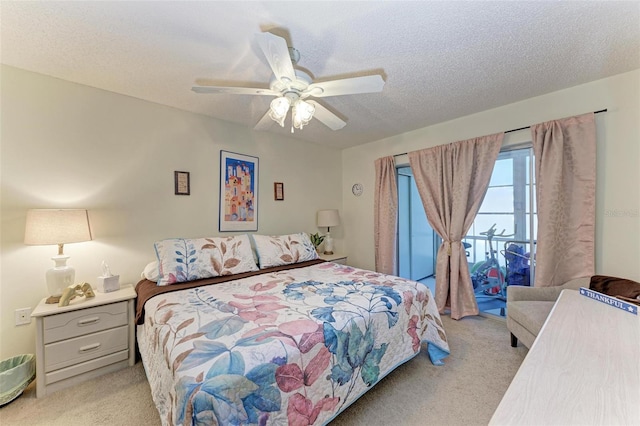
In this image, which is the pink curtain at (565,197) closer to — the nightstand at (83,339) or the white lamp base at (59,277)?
the nightstand at (83,339)

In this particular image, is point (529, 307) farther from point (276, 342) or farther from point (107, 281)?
point (107, 281)

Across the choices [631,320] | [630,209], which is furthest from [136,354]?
[630,209]

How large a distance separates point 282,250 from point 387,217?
168 centimetres

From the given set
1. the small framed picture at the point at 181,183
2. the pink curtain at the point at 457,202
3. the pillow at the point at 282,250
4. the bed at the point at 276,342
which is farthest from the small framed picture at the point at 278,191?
the pink curtain at the point at 457,202

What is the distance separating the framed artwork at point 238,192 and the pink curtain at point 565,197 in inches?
125

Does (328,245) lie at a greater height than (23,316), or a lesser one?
greater

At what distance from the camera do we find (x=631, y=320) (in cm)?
110

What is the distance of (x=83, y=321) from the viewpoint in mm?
1845

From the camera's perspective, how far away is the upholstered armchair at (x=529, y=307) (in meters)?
1.90

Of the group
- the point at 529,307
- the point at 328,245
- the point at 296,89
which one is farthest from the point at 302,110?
the point at 328,245

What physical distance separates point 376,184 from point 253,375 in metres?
3.21

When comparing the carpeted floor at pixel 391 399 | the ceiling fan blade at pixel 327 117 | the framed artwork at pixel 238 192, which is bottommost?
the carpeted floor at pixel 391 399

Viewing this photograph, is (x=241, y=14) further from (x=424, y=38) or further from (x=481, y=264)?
(x=481, y=264)

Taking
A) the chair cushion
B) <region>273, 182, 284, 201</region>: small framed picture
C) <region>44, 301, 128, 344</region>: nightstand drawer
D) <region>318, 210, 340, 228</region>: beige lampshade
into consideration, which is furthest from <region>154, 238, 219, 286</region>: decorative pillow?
the chair cushion
